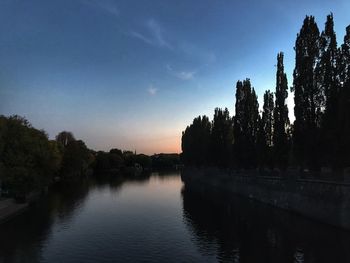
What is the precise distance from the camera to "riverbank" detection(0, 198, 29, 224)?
42.9 m

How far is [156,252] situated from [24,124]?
41205 millimetres

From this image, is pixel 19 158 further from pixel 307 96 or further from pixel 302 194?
pixel 307 96

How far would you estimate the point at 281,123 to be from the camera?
52.5 metres

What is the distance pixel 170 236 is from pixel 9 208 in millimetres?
21644

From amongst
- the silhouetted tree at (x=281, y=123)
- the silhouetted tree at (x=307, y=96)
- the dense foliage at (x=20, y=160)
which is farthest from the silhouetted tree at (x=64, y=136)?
the silhouetted tree at (x=307, y=96)

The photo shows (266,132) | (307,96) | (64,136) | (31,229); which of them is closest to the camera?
(31,229)

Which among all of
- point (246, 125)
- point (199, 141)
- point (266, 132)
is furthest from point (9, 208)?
point (199, 141)

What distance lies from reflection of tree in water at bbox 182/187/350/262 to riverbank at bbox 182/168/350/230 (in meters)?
1.01

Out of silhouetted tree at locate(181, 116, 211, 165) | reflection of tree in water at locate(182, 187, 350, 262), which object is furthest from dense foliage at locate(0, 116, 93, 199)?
silhouetted tree at locate(181, 116, 211, 165)

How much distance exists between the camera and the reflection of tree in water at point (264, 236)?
26.6m

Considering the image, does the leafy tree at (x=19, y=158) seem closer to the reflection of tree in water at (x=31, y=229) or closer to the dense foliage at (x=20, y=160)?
the dense foliage at (x=20, y=160)

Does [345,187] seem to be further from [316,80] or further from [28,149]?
[28,149]

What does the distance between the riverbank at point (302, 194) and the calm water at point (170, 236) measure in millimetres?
1142

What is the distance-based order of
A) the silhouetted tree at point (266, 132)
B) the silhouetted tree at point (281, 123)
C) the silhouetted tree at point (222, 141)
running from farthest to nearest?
the silhouetted tree at point (222, 141)
the silhouetted tree at point (266, 132)
the silhouetted tree at point (281, 123)
